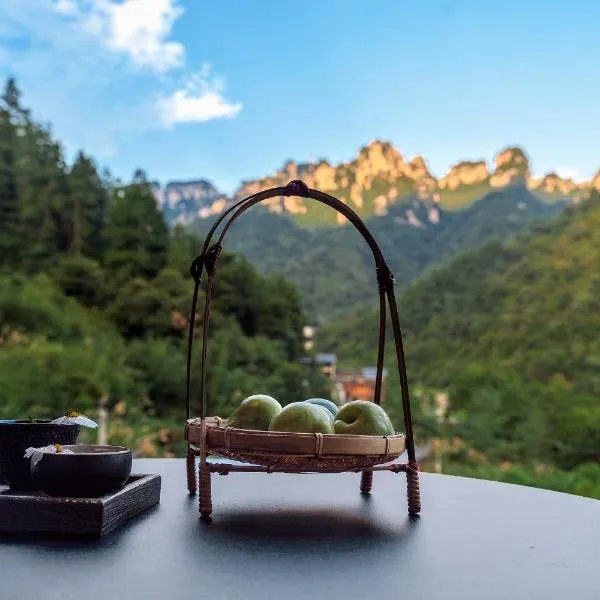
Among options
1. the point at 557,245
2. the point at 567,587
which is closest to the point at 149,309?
the point at 557,245

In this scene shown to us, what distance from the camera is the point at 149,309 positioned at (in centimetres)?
1257

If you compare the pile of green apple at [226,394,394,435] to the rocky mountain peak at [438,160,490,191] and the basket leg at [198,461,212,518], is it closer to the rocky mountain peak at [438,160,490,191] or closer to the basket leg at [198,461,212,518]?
the basket leg at [198,461,212,518]

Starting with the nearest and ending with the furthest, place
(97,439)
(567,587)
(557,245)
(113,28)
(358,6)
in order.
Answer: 1. (567,587)
2. (97,439)
3. (557,245)
4. (358,6)
5. (113,28)

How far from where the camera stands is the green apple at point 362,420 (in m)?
0.94

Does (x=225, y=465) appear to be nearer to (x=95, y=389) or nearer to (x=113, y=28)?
(x=95, y=389)

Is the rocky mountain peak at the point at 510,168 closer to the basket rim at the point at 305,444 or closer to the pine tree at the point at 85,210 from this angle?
the pine tree at the point at 85,210

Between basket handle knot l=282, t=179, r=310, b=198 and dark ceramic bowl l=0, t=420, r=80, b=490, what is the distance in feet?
1.46

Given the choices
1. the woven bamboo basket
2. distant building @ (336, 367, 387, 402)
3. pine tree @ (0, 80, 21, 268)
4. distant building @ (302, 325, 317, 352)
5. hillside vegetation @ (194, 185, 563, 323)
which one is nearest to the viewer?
the woven bamboo basket

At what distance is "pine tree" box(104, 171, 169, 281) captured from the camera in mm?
13430

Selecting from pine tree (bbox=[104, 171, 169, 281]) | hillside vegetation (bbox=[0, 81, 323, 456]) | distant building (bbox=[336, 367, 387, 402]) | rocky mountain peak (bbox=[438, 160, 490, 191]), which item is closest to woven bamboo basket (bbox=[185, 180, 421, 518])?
hillside vegetation (bbox=[0, 81, 323, 456])

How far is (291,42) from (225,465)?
68.5 ft

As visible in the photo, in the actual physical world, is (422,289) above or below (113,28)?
below

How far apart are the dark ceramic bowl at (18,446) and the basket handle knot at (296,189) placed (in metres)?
0.45

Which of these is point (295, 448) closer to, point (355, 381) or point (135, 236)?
point (355, 381)
